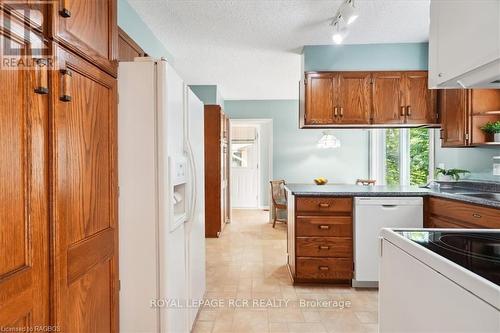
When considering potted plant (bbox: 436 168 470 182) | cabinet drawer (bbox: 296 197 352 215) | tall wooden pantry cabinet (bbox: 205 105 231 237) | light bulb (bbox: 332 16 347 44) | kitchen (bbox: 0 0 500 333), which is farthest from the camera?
tall wooden pantry cabinet (bbox: 205 105 231 237)

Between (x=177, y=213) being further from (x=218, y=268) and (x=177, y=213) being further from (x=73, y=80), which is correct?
(x=218, y=268)

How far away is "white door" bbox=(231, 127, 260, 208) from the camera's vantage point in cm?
702

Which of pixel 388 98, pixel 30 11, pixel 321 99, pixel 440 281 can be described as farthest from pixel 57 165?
pixel 388 98

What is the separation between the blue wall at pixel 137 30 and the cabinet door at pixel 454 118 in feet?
9.82

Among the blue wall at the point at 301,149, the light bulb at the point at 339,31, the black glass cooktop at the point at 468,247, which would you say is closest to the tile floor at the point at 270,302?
the black glass cooktop at the point at 468,247

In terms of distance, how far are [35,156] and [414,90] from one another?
141 inches

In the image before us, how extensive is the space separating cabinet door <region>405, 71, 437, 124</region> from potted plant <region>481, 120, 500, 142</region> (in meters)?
0.75

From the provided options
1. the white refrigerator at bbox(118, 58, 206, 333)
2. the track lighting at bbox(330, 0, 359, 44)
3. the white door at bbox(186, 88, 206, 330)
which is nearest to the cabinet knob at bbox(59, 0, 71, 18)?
the white refrigerator at bbox(118, 58, 206, 333)

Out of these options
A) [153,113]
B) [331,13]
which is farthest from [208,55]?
[153,113]

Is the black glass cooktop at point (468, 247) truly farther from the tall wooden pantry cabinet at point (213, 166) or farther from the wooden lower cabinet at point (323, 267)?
the tall wooden pantry cabinet at point (213, 166)

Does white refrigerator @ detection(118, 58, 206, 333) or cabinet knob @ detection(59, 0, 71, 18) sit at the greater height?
cabinet knob @ detection(59, 0, 71, 18)

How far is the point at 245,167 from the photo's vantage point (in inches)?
279

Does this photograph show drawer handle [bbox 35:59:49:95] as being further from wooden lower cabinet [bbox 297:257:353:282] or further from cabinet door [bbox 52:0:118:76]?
wooden lower cabinet [bbox 297:257:353:282]

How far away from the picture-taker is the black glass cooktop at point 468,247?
768 millimetres
